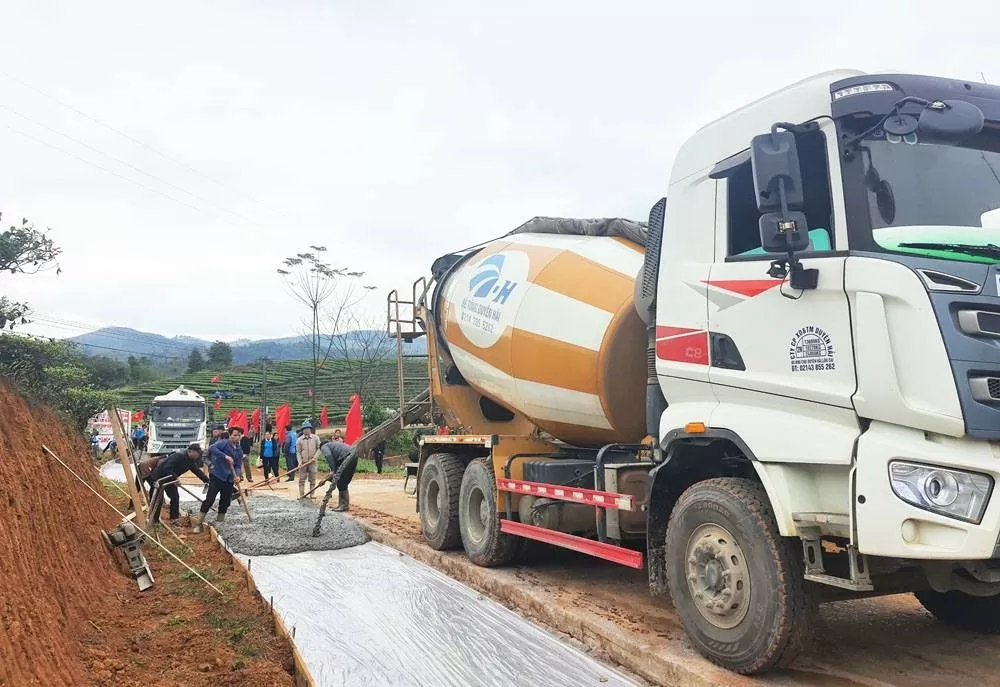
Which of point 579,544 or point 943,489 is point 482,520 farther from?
point 943,489

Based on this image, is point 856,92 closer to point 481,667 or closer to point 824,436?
point 824,436

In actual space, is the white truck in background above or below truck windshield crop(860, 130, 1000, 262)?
below

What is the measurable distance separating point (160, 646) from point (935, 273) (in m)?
5.08

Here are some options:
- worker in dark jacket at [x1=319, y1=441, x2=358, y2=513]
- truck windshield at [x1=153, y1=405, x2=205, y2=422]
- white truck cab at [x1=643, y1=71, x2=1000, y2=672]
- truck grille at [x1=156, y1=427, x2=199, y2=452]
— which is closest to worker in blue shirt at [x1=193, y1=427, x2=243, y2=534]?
worker in dark jacket at [x1=319, y1=441, x2=358, y2=513]

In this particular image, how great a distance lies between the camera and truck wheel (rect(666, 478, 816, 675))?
3854 mm

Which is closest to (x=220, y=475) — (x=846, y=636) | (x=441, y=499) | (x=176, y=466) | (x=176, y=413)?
(x=176, y=466)

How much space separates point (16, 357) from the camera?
8375 mm

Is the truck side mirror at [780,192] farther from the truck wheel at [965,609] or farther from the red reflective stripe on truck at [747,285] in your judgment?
the truck wheel at [965,609]

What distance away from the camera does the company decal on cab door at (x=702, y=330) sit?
419cm

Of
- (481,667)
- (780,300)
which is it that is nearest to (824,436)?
(780,300)

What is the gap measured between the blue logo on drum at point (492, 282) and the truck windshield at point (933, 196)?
399cm

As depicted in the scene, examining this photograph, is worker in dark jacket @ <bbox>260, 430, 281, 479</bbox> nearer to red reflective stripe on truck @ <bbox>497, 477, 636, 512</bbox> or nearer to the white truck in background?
the white truck in background

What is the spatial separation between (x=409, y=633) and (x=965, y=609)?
381cm

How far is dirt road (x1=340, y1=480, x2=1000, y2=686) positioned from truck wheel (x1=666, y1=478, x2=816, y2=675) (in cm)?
19
